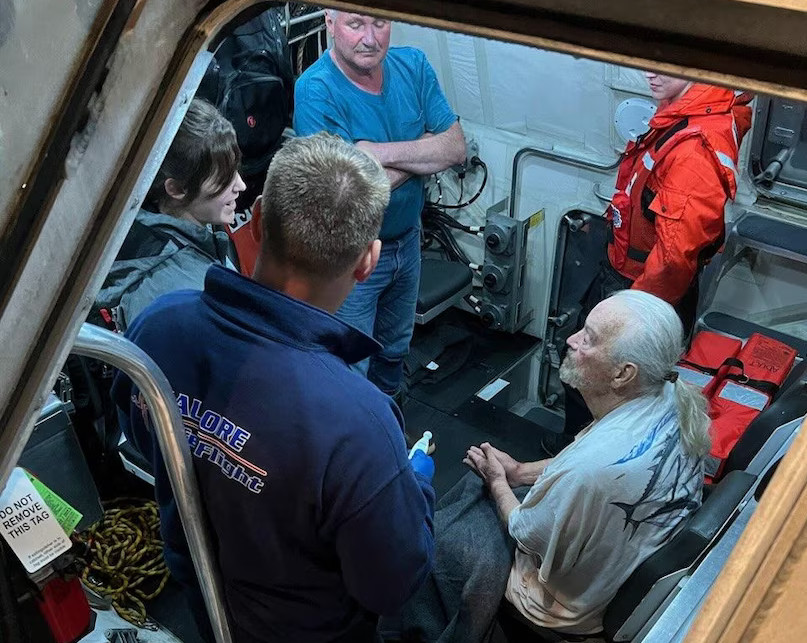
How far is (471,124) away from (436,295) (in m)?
1.04

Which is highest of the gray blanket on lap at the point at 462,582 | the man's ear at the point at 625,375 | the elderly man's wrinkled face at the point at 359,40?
the elderly man's wrinkled face at the point at 359,40

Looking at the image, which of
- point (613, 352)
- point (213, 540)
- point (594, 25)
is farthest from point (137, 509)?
point (594, 25)

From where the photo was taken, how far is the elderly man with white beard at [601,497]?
2.06 metres

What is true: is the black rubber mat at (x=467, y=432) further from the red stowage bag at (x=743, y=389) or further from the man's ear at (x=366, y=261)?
the man's ear at (x=366, y=261)

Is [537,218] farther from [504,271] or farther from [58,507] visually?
[58,507]

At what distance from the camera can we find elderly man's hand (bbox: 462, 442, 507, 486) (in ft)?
8.43

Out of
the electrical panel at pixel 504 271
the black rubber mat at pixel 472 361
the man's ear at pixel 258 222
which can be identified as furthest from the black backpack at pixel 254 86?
the man's ear at pixel 258 222

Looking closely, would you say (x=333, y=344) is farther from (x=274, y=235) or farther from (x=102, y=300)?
(x=102, y=300)

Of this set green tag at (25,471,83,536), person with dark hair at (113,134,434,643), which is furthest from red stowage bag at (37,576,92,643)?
person with dark hair at (113,134,434,643)

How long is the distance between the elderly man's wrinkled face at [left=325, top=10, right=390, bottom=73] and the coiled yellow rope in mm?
1913

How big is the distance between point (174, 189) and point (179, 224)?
0.11m

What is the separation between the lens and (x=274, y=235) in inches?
62.5

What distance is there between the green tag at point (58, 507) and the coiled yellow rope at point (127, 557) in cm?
131

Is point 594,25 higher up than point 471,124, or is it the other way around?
point 471,124
